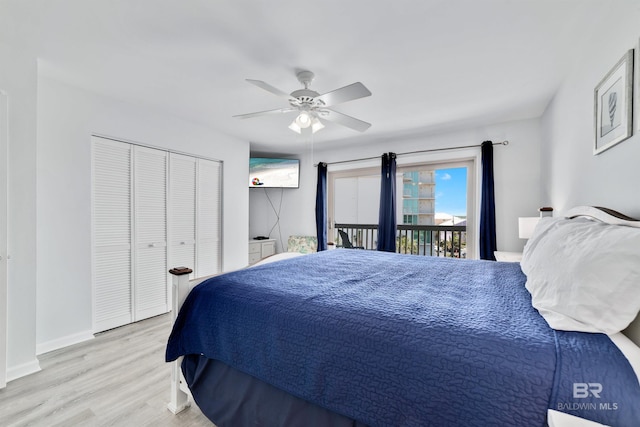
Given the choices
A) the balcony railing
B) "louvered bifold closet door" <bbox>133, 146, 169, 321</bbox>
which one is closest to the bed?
"louvered bifold closet door" <bbox>133, 146, 169, 321</bbox>

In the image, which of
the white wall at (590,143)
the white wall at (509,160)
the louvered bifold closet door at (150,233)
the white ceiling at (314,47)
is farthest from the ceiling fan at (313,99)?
the white wall at (509,160)

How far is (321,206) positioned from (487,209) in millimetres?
2555

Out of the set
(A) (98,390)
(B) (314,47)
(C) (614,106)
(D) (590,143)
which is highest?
(B) (314,47)

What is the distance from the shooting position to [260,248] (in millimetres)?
5156

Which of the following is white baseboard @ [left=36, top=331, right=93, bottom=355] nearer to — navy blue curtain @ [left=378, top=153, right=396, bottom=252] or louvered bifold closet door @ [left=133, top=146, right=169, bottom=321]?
louvered bifold closet door @ [left=133, top=146, right=169, bottom=321]

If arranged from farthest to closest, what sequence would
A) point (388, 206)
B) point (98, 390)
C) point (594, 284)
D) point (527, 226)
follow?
point (388, 206)
point (527, 226)
point (98, 390)
point (594, 284)

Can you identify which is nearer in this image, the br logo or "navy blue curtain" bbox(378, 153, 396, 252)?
the br logo

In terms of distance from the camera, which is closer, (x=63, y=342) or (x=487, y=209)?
(x=63, y=342)

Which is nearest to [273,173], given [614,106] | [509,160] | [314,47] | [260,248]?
[260,248]

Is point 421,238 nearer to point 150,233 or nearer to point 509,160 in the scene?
point 509,160

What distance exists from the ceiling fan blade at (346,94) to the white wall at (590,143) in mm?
1386

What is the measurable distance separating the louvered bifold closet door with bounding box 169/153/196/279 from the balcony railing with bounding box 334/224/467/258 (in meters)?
2.62

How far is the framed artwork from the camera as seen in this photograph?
1.40 metres

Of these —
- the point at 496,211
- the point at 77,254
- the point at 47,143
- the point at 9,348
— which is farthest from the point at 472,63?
the point at 9,348
